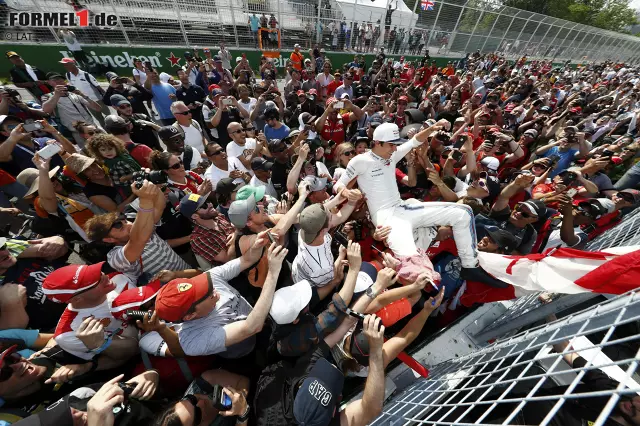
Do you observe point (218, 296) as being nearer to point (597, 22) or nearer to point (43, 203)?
point (43, 203)

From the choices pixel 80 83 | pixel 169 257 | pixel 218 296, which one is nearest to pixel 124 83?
pixel 80 83

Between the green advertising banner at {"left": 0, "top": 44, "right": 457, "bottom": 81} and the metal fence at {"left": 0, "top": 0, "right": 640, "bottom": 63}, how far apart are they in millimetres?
405

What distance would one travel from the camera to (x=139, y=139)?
5.55 meters

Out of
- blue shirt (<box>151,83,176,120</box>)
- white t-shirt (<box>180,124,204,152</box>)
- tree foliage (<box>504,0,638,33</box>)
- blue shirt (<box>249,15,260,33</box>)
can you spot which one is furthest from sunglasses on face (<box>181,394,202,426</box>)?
tree foliage (<box>504,0,638,33</box>)

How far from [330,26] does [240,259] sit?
1821 cm

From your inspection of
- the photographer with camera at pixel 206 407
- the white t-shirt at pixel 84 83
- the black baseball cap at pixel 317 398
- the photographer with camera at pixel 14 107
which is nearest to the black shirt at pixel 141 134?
the photographer with camera at pixel 14 107

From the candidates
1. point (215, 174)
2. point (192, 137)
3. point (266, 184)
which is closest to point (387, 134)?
point (266, 184)

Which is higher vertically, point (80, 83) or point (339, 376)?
point (339, 376)

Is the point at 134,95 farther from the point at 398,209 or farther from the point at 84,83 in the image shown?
the point at 398,209

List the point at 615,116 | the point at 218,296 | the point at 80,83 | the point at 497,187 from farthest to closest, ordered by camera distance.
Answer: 1. the point at 615,116
2. the point at 80,83
3. the point at 497,187
4. the point at 218,296

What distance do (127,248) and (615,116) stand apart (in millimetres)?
12420

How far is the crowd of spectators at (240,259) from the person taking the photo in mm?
1903

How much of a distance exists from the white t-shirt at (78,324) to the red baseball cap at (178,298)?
0.66m

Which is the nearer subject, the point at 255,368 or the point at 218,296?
the point at 218,296
